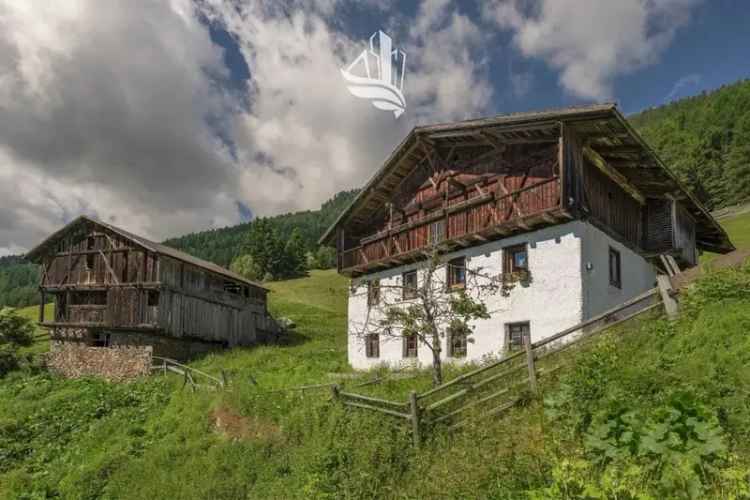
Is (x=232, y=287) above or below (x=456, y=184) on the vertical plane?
below

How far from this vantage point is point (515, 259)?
2103 centimetres

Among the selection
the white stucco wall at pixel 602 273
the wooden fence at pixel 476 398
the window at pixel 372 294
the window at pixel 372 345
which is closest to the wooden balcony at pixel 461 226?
the window at pixel 372 294

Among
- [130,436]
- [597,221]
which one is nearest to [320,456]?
[130,436]

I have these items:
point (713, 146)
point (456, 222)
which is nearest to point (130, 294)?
point (456, 222)

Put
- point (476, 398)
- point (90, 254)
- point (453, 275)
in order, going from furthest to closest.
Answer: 1. point (90, 254)
2. point (453, 275)
3. point (476, 398)

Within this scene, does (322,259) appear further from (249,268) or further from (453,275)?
(453,275)

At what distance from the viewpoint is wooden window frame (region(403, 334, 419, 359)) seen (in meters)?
24.9

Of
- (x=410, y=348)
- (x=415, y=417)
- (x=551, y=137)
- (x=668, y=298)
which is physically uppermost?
(x=551, y=137)

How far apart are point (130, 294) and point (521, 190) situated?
26.6m

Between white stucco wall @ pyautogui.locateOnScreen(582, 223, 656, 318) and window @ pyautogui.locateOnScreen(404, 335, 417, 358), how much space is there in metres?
8.48

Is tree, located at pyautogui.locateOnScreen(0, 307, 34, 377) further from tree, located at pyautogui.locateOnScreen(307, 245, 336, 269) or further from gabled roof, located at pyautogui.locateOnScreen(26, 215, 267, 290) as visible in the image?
tree, located at pyautogui.locateOnScreen(307, 245, 336, 269)

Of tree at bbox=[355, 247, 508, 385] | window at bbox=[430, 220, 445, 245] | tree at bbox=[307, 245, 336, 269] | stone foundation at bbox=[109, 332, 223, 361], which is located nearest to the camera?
tree at bbox=[355, 247, 508, 385]

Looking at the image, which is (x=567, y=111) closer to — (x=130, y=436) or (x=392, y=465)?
(x=392, y=465)

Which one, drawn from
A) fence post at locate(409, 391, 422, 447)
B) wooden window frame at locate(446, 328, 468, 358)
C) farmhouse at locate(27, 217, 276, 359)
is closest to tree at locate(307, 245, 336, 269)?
farmhouse at locate(27, 217, 276, 359)
